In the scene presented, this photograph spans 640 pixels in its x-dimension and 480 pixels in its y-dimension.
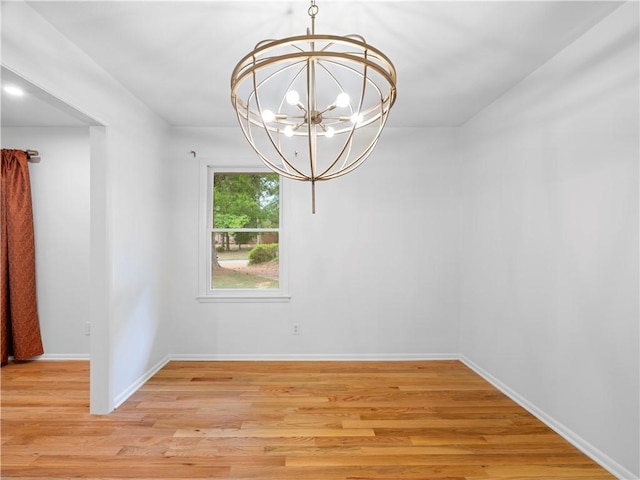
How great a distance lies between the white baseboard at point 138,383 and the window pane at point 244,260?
0.93 m

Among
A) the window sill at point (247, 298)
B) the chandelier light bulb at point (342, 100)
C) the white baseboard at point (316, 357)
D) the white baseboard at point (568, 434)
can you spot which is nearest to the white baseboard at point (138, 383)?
the white baseboard at point (316, 357)

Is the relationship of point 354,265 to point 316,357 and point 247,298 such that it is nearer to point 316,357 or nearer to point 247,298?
point 316,357

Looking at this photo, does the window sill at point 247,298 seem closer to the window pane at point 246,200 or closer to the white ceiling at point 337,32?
the window pane at point 246,200

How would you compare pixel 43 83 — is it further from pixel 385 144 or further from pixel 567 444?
pixel 567 444

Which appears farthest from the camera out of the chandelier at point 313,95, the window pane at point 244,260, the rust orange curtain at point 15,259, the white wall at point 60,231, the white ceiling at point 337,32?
the window pane at point 244,260

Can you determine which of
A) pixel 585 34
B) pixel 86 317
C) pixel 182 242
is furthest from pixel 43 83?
pixel 585 34

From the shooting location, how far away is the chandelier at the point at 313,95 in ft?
3.95

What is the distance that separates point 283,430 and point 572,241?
2.28 metres

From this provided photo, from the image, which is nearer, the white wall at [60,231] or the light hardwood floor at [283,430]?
the light hardwood floor at [283,430]

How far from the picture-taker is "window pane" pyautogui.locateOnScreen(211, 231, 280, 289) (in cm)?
392

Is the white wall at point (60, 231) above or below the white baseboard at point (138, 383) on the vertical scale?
above

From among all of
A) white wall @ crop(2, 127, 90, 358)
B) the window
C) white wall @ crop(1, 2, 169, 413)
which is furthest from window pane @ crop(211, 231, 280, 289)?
white wall @ crop(2, 127, 90, 358)

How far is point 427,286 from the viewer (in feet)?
12.7

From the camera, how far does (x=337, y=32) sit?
2.13m
